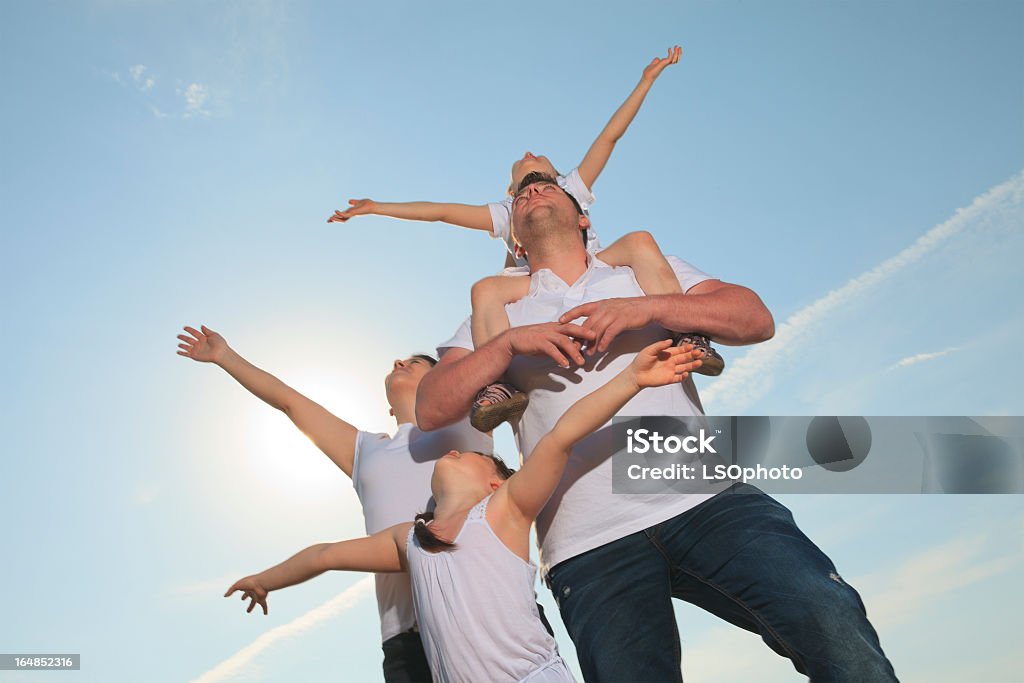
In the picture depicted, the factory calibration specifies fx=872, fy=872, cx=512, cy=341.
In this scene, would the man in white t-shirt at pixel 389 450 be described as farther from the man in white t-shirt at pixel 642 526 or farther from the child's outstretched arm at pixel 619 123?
the child's outstretched arm at pixel 619 123

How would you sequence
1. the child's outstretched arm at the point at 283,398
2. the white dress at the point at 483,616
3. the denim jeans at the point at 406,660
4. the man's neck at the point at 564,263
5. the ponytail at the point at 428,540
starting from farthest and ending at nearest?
the child's outstretched arm at the point at 283,398 < the denim jeans at the point at 406,660 < the man's neck at the point at 564,263 < the ponytail at the point at 428,540 < the white dress at the point at 483,616

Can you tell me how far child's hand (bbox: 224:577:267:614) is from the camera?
11.5 feet

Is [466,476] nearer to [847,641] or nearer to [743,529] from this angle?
[743,529]

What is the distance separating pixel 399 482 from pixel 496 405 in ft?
3.98

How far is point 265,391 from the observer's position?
4.38 m

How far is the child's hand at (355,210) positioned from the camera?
5.02 metres

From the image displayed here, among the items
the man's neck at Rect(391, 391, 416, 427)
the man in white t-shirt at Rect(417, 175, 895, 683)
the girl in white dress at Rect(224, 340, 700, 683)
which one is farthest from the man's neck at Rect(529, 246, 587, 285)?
the man's neck at Rect(391, 391, 416, 427)

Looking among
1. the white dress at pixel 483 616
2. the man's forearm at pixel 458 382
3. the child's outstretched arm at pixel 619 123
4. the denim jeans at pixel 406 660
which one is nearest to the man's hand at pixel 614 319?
the man's forearm at pixel 458 382

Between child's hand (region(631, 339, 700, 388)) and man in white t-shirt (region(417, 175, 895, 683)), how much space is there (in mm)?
169

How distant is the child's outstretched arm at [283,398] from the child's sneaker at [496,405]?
4.94 feet

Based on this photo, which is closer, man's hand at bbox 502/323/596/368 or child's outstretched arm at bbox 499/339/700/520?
child's outstretched arm at bbox 499/339/700/520

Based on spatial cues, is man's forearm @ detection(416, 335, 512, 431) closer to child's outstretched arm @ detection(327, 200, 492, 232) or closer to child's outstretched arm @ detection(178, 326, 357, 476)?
child's outstretched arm @ detection(178, 326, 357, 476)

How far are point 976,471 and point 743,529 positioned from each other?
5.49 ft

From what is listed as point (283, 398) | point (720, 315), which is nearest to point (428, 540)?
point (720, 315)
